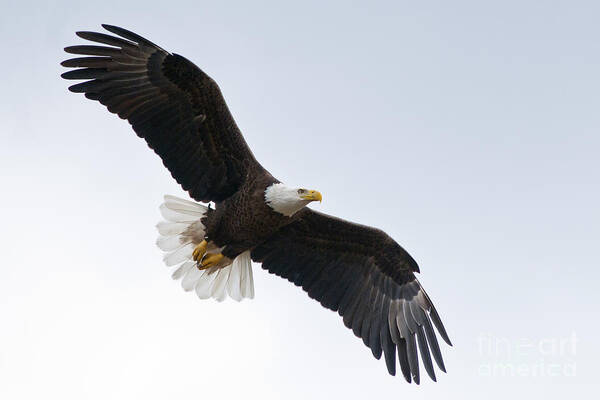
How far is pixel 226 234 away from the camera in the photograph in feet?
29.7

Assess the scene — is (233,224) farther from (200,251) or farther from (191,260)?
(191,260)

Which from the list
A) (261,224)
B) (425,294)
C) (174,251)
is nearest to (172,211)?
(174,251)

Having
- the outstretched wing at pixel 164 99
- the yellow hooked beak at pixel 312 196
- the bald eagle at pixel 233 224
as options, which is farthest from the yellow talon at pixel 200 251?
the yellow hooked beak at pixel 312 196

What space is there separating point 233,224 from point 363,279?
1.63m

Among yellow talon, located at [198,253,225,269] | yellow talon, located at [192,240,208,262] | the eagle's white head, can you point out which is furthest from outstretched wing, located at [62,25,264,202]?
yellow talon, located at [198,253,225,269]

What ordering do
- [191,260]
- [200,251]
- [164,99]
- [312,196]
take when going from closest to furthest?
[312,196] → [164,99] → [200,251] → [191,260]

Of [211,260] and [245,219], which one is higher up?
[245,219]

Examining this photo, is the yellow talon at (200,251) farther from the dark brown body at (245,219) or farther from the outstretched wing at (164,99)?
the outstretched wing at (164,99)

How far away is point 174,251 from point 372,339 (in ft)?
7.15

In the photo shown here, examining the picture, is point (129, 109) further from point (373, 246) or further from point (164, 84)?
point (373, 246)

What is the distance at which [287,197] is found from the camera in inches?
339

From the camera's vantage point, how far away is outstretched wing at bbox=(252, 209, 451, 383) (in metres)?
9.54

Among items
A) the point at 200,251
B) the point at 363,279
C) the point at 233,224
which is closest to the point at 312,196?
the point at 233,224

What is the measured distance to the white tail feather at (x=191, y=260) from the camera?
368 inches
